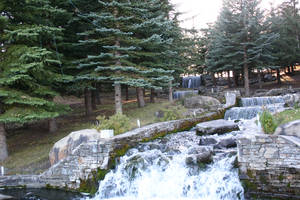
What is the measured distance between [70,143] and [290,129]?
6.51 meters

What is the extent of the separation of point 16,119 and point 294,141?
8.67 meters

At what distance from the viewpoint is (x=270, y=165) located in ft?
17.1

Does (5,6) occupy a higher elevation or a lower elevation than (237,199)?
higher

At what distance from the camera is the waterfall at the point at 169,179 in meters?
5.55

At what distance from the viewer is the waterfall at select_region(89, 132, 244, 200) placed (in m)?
5.55

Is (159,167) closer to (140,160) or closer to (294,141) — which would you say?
(140,160)

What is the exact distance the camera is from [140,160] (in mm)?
6594

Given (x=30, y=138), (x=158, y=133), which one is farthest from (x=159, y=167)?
(x=30, y=138)

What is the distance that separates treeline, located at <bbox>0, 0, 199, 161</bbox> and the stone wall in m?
6.23

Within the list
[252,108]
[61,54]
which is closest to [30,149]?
[61,54]

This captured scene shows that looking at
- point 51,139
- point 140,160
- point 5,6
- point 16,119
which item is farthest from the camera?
point 51,139

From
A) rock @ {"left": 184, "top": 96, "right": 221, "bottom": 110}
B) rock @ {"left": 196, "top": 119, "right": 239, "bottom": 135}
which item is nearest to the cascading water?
rock @ {"left": 184, "top": 96, "right": 221, "bottom": 110}

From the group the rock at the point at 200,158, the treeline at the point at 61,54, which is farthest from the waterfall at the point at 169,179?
the treeline at the point at 61,54

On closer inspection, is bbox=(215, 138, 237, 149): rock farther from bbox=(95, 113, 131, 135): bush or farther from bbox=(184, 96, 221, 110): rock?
bbox=(184, 96, 221, 110): rock
